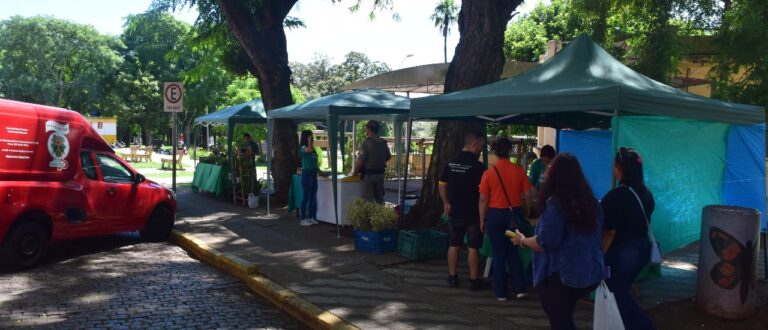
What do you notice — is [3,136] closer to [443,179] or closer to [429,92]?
[443,179]

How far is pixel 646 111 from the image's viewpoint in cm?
568

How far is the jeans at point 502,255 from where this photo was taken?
5984mm

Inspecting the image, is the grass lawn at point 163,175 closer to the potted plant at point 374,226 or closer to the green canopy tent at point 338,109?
the green canopy tent at point 338,109

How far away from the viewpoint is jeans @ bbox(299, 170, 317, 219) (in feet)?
35.4

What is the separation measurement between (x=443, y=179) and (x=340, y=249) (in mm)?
2753

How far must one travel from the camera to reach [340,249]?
344 inches

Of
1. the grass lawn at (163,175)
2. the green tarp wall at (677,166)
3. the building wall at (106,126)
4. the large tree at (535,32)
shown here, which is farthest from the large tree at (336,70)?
the green tarp wall at (677,166)

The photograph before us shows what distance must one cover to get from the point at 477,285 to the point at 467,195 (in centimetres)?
99

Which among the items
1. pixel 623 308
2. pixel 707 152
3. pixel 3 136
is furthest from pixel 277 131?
pixel 623 308

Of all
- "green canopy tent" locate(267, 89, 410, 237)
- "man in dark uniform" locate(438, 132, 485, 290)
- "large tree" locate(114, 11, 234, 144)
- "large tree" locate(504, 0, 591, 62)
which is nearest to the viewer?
"man in dark uniform" locate(438, 132, 485, 290)

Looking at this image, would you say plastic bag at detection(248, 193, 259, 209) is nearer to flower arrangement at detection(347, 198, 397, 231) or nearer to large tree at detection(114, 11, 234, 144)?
flower arrangement at detection(347, 198, 397, 231)

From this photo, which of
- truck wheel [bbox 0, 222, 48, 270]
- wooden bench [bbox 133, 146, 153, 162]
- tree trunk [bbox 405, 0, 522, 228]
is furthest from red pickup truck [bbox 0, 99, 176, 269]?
wooden bench [bbox 133, 146, 153, 162]

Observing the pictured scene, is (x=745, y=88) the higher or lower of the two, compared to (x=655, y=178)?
higher

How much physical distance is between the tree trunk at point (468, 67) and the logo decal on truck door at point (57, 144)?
504 cm
